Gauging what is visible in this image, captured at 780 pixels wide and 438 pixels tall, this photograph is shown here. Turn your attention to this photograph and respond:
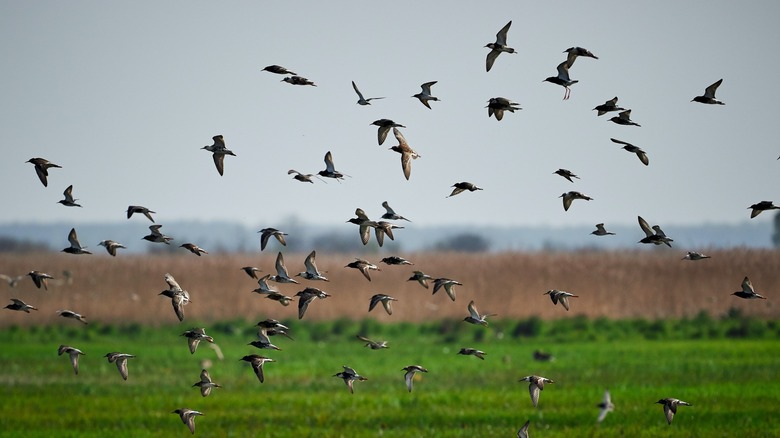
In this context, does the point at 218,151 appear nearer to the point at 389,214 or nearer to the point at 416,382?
the point at 389,214

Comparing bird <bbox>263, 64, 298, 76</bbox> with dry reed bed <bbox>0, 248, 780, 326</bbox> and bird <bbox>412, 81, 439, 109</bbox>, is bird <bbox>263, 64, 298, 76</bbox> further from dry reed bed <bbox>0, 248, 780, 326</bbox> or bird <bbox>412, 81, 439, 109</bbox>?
dry reed bed <bbox>0, 248, 780, 326</bbox>

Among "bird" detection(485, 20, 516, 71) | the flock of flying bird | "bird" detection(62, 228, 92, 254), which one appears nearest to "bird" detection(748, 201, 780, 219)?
the flock of flying bird

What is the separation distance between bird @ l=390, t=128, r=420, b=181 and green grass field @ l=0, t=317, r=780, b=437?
572cm

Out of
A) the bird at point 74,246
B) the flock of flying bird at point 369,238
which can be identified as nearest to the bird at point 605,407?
the flock of flying bird at point 369,238

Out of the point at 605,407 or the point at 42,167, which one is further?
the point at 605,407

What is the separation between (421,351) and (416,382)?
8804 mm

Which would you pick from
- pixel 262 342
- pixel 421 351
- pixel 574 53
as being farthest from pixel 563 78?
pixel 421 351

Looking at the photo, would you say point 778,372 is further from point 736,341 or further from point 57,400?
point 57,400

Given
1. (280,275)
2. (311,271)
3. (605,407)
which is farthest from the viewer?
(605,407)

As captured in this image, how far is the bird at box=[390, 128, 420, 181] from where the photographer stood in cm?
1756

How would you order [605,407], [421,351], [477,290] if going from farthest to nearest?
[477,290]
[421,351]
[605,407]

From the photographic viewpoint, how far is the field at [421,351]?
2348cm

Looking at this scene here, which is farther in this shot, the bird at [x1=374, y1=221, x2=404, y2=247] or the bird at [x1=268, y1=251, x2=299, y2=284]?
the bird at [x1=374, y1=221, x2=404, y2=247]

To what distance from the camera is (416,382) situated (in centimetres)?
2995
